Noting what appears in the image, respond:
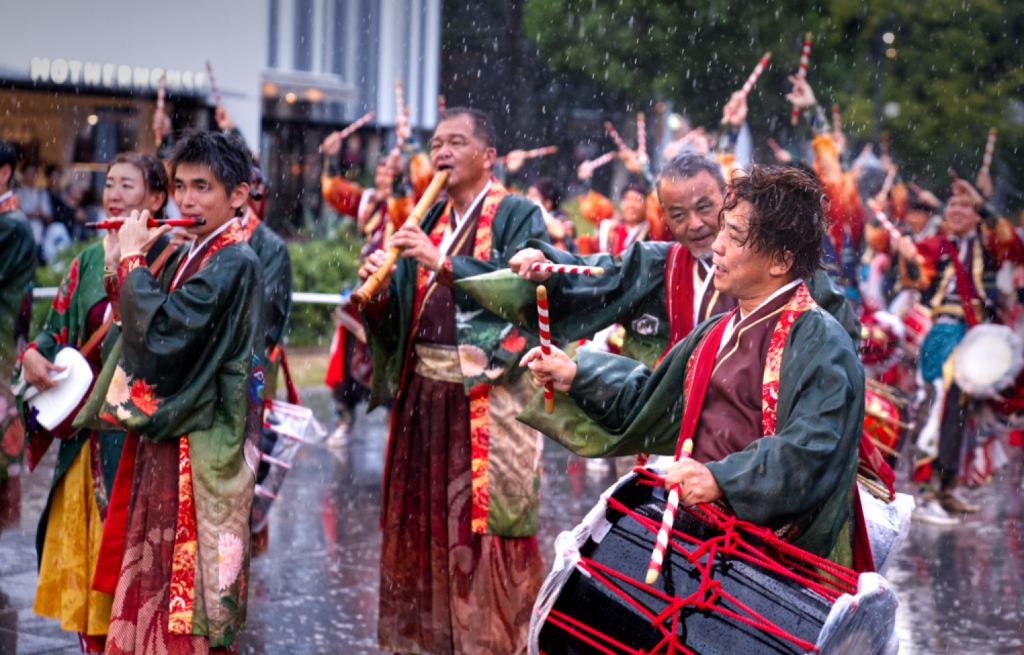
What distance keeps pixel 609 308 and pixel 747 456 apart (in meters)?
1.42

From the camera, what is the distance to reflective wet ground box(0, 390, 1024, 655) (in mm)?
4258

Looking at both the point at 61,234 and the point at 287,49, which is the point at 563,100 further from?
the point at 61,234

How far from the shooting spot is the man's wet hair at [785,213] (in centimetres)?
251

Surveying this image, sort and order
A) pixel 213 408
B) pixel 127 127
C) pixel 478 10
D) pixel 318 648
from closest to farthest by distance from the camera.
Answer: pixel 213 408, pixel 318 648, pixel 127 127, pixel 478 10

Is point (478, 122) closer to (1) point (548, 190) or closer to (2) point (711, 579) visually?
(2) point (711, 579)

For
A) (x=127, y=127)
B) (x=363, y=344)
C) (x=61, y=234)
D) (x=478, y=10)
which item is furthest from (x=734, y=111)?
(x=478, y=10)

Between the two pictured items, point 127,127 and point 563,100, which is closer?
point 127,127

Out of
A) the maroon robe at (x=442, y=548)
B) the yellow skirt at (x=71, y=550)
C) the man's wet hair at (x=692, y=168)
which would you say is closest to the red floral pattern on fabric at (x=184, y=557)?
the yellow skirt at (x=71, y=550)

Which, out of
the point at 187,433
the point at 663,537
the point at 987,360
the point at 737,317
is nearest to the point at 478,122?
the point at 187,433

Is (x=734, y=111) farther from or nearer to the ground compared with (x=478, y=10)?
nearer to the ground

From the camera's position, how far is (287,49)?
15.2 meters

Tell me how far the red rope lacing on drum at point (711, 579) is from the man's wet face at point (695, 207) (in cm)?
125

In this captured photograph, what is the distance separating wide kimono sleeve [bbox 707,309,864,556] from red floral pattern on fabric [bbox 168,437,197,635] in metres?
1.75

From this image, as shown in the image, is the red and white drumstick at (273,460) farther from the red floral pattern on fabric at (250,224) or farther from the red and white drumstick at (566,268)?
the red and white drumstick at (566,268)
